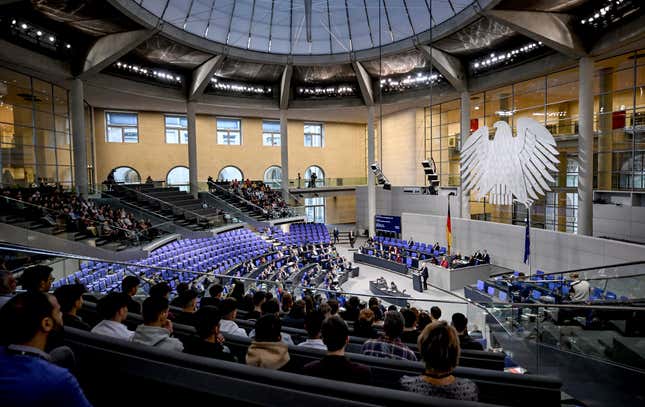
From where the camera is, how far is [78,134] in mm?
18969

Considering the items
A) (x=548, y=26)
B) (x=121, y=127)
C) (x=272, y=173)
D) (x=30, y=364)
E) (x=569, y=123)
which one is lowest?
(x=30, y=364)

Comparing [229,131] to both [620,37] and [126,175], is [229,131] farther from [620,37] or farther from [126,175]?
[620,37]

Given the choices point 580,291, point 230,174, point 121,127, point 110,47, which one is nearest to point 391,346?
point 580,291

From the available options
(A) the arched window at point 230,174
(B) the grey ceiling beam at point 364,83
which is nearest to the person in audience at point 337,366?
(B) the grey ceiling beam at point 364,83

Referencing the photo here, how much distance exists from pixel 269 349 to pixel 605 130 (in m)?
19.4

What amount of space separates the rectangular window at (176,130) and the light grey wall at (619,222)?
27319 millimetres

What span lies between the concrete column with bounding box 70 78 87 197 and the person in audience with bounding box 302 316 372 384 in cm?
2040

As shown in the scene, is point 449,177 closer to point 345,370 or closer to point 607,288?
point 607,288

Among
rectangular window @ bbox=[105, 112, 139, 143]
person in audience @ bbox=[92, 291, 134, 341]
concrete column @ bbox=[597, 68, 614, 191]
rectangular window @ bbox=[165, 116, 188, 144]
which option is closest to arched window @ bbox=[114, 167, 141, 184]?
rectangular window @ bbox=[105, 112, 139, 143]

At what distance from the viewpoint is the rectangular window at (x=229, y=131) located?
3150cm

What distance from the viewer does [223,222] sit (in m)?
21.8

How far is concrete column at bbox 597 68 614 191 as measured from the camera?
1645 cm

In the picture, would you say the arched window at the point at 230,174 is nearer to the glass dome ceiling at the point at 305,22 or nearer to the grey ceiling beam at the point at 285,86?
the grey ceiling beam at the point at 285,86

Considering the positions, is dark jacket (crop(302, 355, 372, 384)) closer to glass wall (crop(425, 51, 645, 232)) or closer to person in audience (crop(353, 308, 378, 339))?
person in audience (crop(353, 308, 378, 339))
